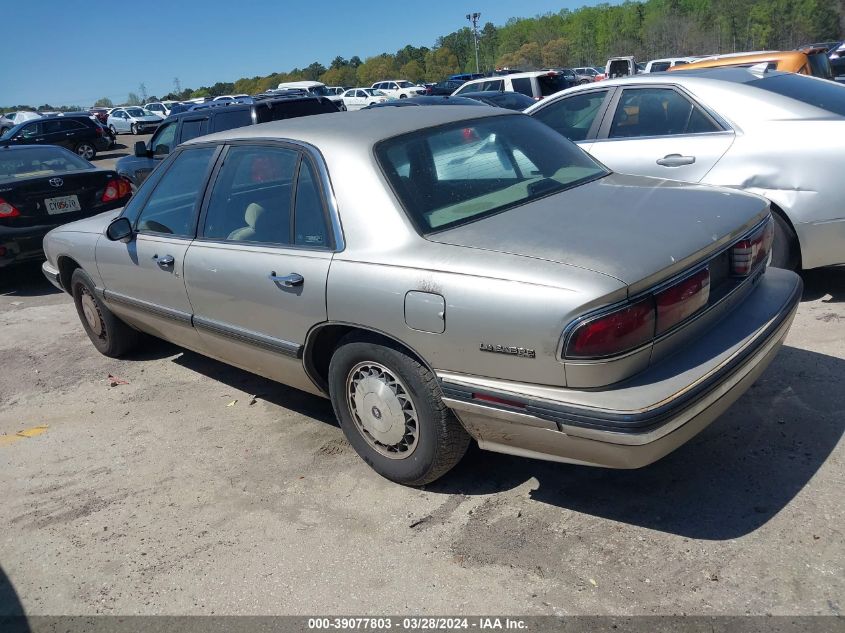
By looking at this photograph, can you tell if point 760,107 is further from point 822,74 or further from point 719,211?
point 822,74

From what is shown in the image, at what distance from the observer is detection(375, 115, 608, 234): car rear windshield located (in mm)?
3193

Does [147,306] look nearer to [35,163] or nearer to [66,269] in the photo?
[66,269]

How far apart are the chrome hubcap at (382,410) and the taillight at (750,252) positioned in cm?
149

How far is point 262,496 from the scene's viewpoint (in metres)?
3.46

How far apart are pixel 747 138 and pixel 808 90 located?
29.7 inches

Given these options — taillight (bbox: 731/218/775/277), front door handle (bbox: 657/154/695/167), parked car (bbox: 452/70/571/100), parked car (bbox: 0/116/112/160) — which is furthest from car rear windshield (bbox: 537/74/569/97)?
taillight (bbox: 731/218/775/277)

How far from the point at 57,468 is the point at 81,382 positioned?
136 centimetres

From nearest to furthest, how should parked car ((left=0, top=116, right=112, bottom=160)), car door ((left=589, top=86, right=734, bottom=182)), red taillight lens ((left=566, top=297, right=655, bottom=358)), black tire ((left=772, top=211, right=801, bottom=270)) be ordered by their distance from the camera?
1. red taillight lens ((left=566, top=297, right=655, bottom=358))
2. black tire ((left=772, top=211, right=801, bottom=270))
3. car door ((left=589, top=86, right=734, bottom=182))
4. parked car ((left=0, top=116, right=112, bottom=160))

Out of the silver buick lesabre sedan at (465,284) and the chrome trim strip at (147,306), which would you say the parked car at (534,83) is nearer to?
the chrome trim strip at (147,306)

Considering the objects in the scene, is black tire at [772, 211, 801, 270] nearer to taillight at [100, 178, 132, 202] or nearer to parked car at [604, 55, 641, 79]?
taillight at [100, 178, 132, 202]

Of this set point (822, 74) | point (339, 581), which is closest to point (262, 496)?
point (339, 581)

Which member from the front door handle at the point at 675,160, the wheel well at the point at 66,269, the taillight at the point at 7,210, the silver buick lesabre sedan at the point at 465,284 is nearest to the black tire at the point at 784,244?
the front door handle at the point at 675,160

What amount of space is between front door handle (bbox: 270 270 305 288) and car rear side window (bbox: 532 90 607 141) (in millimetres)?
3214

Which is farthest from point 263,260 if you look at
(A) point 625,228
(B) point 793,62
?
(B) point 793,62
